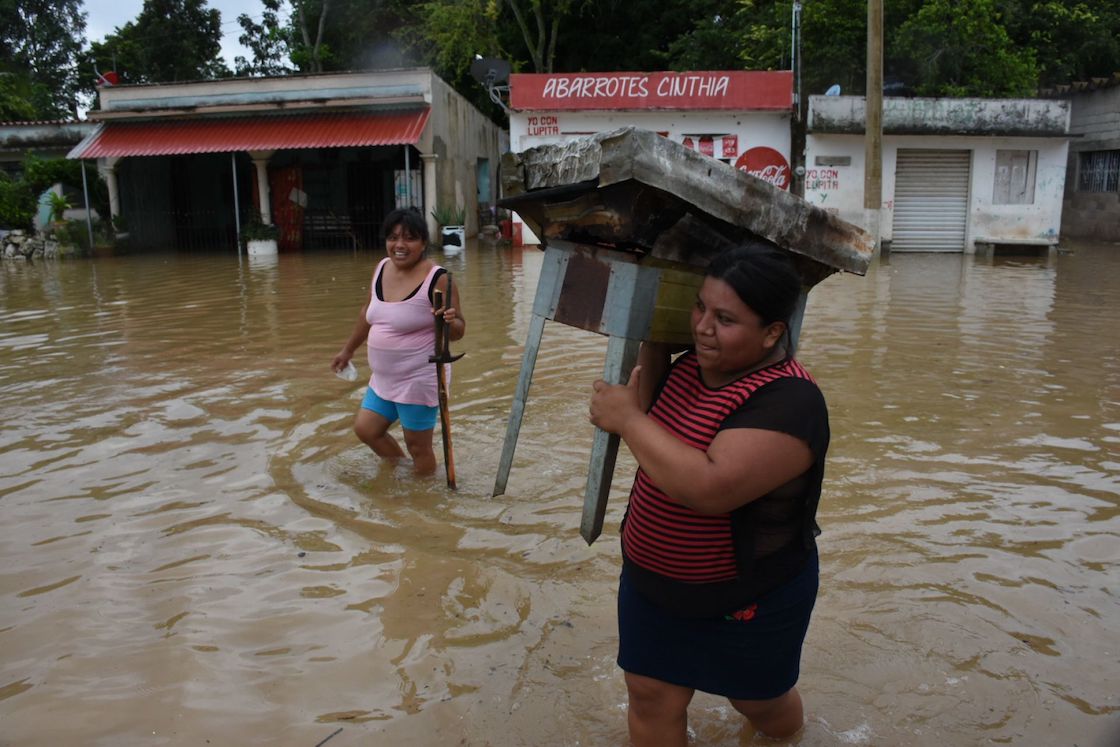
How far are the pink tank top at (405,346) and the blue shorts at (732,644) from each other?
8.60 feet

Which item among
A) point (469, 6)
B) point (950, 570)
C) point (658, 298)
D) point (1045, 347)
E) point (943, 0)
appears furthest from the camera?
point (469, 6)

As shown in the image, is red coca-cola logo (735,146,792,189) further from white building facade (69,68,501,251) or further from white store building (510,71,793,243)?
white building facade (69,68,501,251)

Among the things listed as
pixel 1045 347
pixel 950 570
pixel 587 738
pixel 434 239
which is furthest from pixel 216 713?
pixel 434 239

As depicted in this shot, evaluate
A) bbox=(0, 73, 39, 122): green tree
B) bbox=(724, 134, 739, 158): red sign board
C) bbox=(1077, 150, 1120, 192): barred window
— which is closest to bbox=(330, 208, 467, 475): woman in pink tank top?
bbox=(724, 134, 739, 158): red sign board

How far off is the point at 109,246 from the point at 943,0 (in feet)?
68.6

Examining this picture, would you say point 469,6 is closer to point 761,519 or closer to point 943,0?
point 943,0

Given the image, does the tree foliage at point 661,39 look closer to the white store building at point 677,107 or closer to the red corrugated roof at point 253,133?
the white store building at point 677,107

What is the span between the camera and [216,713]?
2658 millimetres

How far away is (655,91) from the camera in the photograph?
66.7 feet

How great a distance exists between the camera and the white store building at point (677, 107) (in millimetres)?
20281

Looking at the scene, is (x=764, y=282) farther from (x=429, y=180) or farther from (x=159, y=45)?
(x=159, y=45)

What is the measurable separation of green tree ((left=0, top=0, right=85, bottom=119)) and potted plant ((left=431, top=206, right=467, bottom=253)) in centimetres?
2777

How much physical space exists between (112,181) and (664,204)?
23.2 meters

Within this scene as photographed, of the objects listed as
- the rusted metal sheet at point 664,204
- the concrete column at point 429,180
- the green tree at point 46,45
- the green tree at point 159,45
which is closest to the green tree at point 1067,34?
the concrete column at point 429,180
